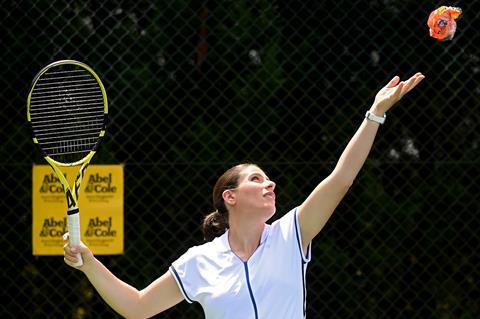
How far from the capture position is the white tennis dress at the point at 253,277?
270cm

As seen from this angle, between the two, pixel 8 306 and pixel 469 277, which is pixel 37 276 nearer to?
pixel 8 306

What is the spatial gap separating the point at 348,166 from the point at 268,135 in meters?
1.32

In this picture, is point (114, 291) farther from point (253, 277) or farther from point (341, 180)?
point (341, 180)

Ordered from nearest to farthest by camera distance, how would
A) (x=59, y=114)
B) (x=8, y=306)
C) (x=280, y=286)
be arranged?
(x=280, y=286), (x=59, y=114), (x=8, y=306)

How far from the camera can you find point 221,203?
298 cm

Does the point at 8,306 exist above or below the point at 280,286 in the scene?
below

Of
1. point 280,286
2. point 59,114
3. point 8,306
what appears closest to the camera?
point 280,286

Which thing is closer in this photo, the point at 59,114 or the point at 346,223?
the point at 59,114

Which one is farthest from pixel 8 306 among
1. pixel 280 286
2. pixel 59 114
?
pixel 280 286

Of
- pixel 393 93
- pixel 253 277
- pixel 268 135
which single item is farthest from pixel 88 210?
pixel 393 93

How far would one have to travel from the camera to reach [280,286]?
106 inches

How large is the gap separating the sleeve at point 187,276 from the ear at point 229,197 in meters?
0.18

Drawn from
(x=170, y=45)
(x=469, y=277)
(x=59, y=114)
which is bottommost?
(x=469, y=277)

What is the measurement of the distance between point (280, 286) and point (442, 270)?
4.79 ft
